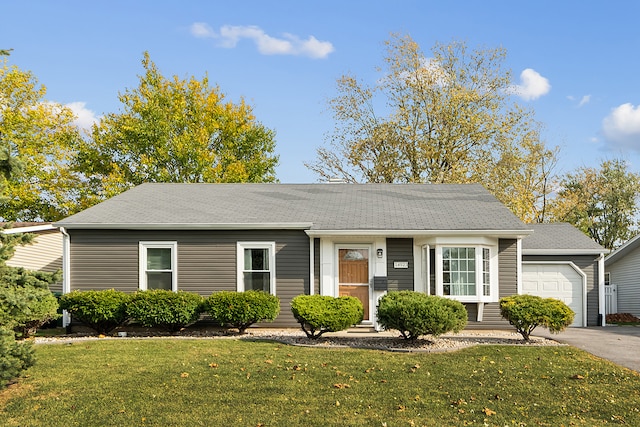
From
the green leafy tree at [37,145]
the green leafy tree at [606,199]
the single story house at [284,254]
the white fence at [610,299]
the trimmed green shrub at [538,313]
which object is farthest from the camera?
the green leafy tree at [606,199]

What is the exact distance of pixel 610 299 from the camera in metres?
24.7

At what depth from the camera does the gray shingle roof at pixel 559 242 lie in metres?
19.5

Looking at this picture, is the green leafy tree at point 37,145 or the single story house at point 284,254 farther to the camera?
the green leafy tree at point 37,145

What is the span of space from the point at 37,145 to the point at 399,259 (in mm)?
24168

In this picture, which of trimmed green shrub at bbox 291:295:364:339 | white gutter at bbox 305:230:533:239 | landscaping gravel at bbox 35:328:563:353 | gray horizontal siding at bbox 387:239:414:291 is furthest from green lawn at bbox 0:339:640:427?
gray horizontal siding at bbox 387:239:414:291

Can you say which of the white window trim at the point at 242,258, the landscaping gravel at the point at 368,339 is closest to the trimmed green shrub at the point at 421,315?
the landscaping gravel at the point at 368,339

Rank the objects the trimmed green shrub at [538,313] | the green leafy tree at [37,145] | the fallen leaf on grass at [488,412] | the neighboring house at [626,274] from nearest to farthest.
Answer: the fallen leaf on grass at [488,412]
the trimmed green shrub at [538,313]
the neighboring house at [626,274]
the green leafy tree at [37,145]

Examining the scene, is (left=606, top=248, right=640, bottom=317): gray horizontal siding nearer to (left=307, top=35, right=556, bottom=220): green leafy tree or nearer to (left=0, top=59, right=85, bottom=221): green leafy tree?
(left=307, top=35, right=556, bottom=220): green leafy tree

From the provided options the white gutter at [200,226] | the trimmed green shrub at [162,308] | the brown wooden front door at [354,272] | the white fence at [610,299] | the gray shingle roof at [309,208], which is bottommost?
the white fence at [610,299]

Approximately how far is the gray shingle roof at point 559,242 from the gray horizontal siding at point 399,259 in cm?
482

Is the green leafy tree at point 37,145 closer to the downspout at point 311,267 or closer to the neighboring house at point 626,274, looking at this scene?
the downspout at point 311,267

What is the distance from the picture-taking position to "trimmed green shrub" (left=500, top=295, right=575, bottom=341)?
41.6 feet

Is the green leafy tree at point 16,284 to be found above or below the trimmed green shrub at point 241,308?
above

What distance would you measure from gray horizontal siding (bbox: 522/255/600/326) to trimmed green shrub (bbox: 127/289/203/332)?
11.2 metres
